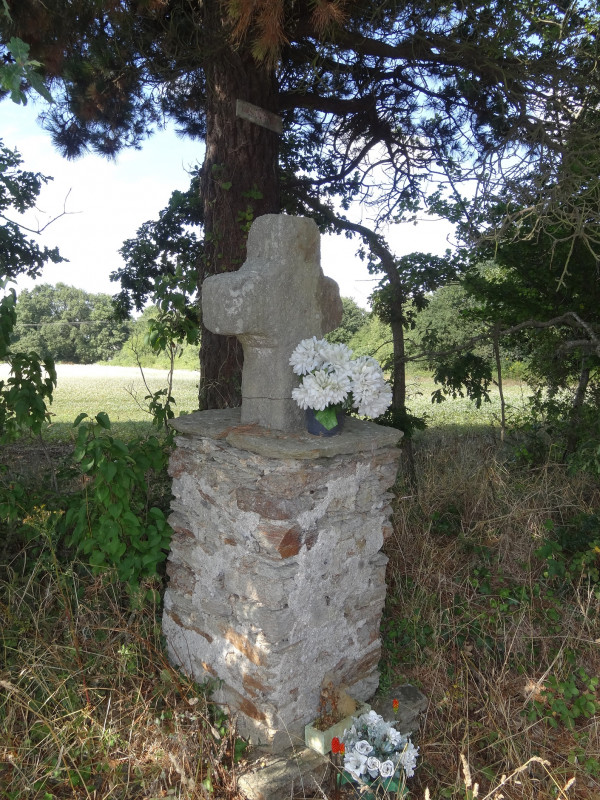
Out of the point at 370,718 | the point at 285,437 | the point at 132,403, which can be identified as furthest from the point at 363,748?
the point at 132,403

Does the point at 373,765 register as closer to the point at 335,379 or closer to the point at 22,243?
the point at 335,379

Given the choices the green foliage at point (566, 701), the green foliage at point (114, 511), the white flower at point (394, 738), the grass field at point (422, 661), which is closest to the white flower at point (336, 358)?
the green foliage at point (114, 511)

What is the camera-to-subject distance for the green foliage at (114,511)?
2.88m

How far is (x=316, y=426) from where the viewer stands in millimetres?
2719

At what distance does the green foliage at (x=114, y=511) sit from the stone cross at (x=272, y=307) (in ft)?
2.34

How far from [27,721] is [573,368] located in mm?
5740

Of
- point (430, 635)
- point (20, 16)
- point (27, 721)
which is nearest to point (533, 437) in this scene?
point (430, 635)

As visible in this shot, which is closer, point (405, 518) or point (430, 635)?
point (430, 635)

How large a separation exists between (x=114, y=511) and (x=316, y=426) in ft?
3.85

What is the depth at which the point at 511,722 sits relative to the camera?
2.87m

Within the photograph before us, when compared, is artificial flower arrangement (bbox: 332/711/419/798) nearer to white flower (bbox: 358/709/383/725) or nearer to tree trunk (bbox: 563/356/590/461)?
white flower (bbox: 358/709/383/725)

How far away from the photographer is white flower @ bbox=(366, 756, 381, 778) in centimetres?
243

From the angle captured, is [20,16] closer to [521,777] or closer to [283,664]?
[283,664]

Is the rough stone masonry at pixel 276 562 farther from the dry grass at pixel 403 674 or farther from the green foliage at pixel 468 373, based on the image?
the green foliage at pixel 468 373
